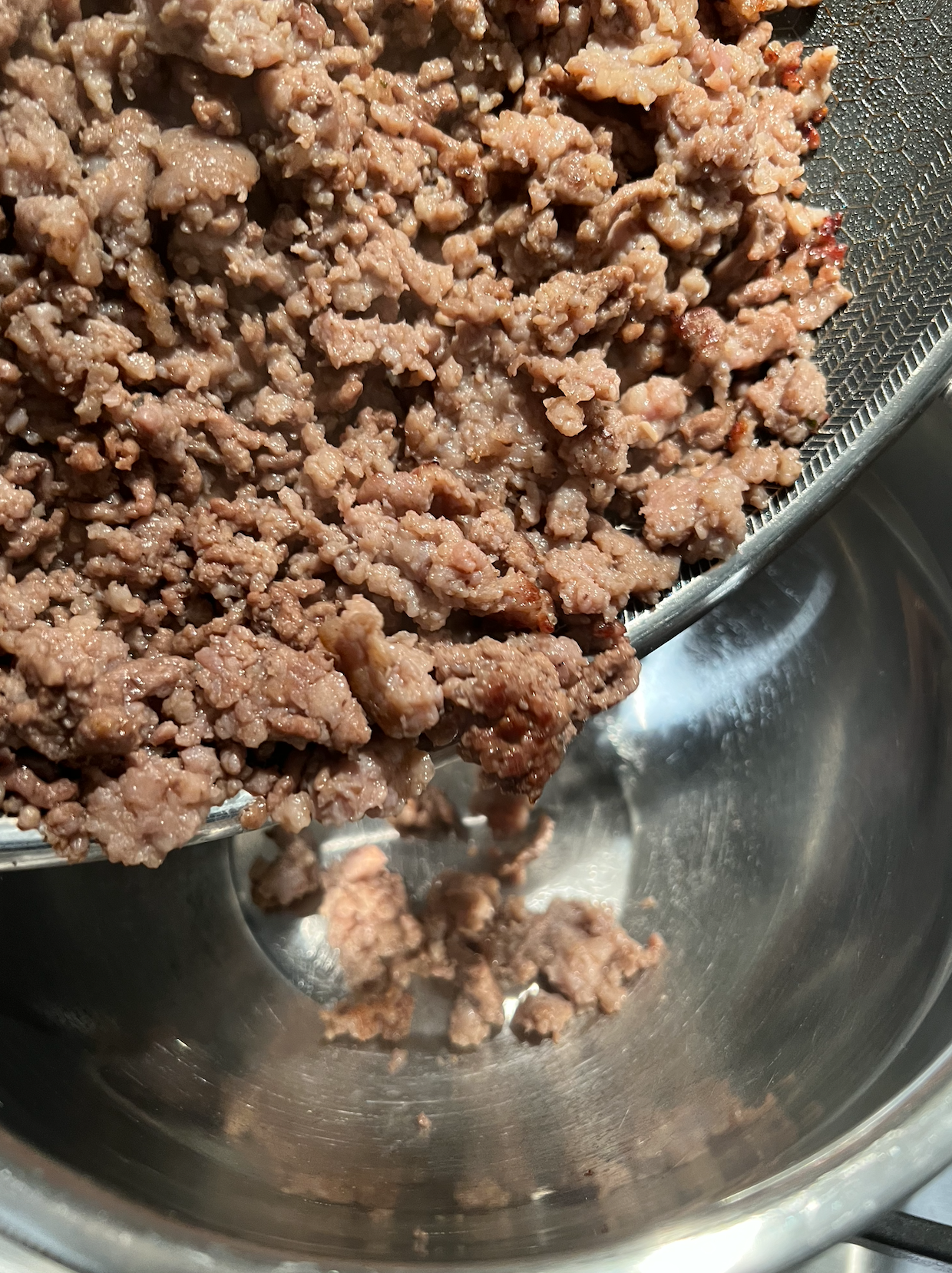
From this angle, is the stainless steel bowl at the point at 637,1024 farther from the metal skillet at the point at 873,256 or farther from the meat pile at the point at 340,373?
the meat pile at the point at 340,373

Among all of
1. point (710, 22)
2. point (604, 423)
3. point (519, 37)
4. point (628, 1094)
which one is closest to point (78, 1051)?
point (628, 1094)

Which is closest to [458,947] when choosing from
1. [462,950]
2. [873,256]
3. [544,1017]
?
[462,950]

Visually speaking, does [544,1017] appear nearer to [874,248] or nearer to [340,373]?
[340,373]

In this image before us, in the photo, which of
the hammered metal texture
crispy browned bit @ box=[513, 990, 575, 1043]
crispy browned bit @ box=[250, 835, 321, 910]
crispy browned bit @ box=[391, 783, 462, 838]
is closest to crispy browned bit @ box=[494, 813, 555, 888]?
crispy browned bit @ box=[391, 783, 462, 838]

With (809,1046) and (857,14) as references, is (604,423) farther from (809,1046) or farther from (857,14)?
(809,1046)

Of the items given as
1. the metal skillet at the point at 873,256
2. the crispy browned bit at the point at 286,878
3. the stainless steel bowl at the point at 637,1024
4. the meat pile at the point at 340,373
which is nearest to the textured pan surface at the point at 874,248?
the metal skillet at the point at 873,256

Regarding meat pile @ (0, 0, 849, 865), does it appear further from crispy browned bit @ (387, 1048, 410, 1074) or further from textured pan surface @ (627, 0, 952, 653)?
crispy browned bit @ (387, 1048, 410, 1074)
